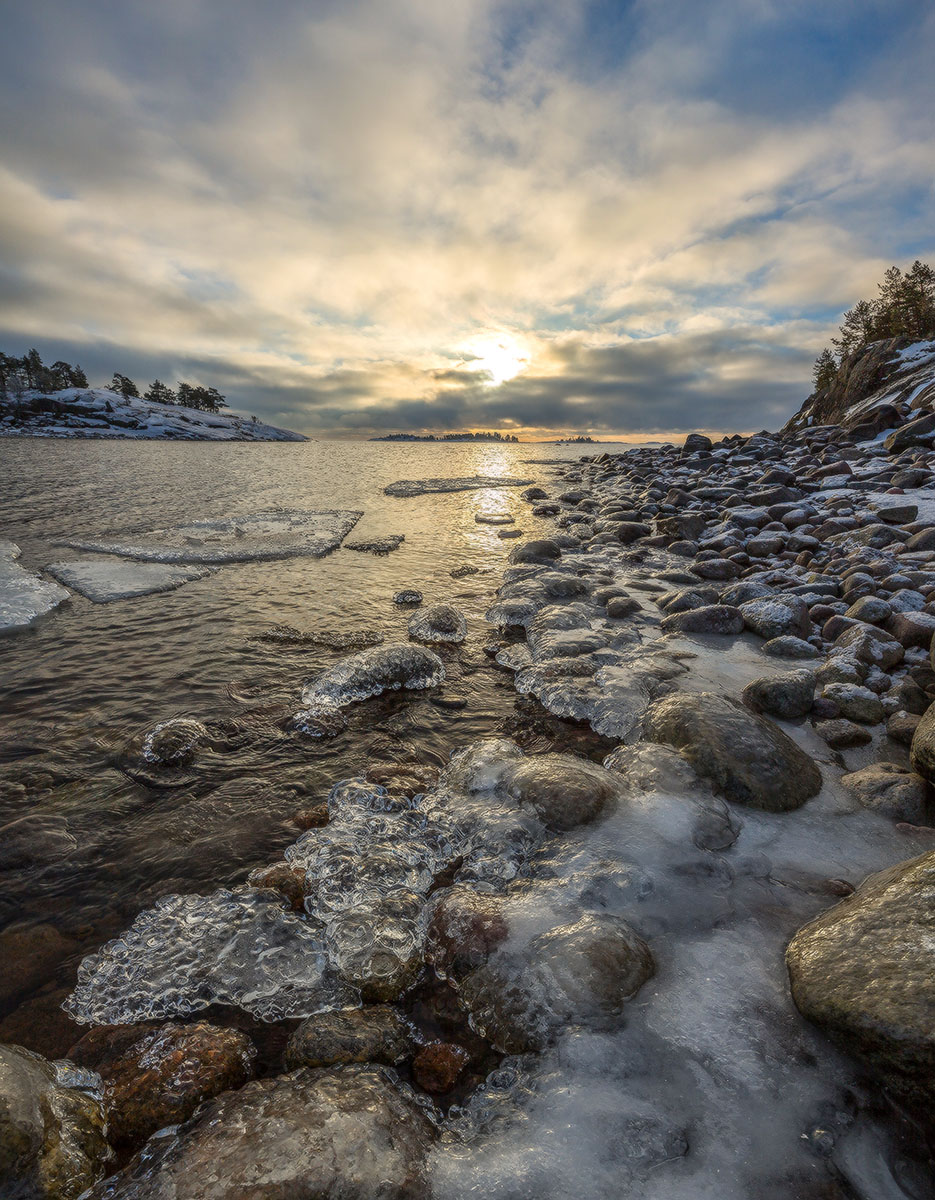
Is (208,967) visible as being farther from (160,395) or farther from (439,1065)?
(160,395)

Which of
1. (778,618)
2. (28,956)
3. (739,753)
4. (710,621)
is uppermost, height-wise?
(778,618)

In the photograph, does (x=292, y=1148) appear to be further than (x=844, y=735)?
No

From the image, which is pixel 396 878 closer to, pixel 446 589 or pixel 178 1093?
pixel 178 1093

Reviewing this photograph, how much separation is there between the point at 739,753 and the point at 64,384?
508 ft

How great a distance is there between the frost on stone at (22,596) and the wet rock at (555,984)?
24.4 ft

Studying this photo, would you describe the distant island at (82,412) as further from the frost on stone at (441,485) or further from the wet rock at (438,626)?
the wet rock at (438,626)

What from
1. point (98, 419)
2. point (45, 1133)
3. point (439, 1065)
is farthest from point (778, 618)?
point (98, 419)

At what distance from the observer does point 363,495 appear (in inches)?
869

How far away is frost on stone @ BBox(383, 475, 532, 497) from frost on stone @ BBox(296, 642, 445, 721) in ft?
59.0

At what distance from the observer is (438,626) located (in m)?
6.97

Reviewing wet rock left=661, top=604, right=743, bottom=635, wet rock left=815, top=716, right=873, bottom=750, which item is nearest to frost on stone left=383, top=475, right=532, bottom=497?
wet rock left=661, top=604, right=743, bottom=635

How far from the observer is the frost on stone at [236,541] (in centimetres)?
1046

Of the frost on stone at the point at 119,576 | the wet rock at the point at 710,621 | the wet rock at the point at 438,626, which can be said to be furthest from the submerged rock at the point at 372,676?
the frost on stone at the point at 119,576

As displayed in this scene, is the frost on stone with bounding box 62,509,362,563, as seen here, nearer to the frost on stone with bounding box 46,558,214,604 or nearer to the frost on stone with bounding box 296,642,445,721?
the frost on stone with bounding box 46,558,214,604
